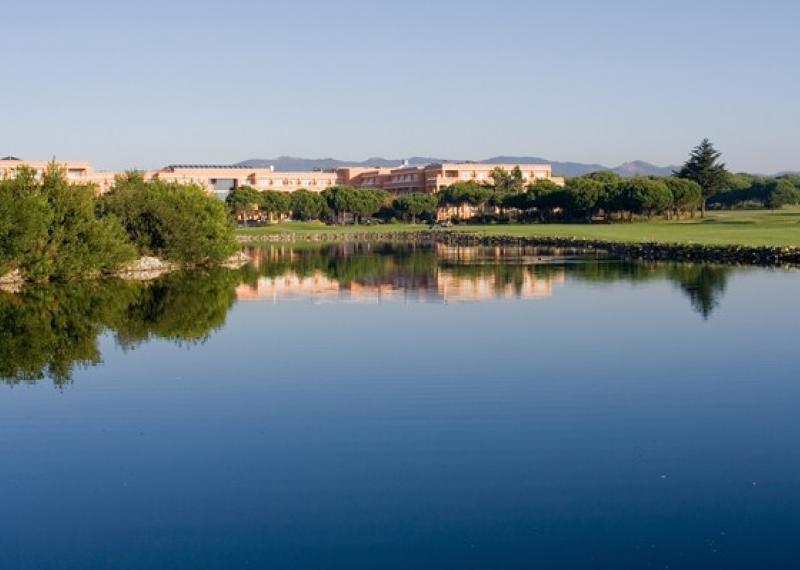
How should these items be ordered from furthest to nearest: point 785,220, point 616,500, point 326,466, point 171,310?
point 785,220 < point 171,310 < point 326,466 < point 616,500

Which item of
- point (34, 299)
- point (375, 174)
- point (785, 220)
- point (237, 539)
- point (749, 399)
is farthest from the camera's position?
point (375, 174)

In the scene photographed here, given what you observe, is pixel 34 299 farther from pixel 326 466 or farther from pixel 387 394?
pixel 326 466

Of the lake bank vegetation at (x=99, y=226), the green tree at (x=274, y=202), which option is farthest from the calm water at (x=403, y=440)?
the green tree at (x=274, y=202)

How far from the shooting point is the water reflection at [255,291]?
26781 mm

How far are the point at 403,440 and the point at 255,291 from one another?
2855 cm

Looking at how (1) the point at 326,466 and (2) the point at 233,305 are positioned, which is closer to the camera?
(1) the point at 326,466

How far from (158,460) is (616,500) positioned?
21.9ft

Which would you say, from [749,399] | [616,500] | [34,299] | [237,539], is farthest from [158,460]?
[34,299]

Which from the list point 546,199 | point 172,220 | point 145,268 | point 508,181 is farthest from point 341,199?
point 145,268

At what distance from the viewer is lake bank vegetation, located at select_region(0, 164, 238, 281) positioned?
44500 mm

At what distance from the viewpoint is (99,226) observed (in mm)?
48781

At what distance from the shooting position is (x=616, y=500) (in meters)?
12.2

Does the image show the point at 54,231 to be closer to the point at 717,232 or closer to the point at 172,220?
the point at 172,220

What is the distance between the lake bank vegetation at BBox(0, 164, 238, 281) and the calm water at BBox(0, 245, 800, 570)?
13.8 m
